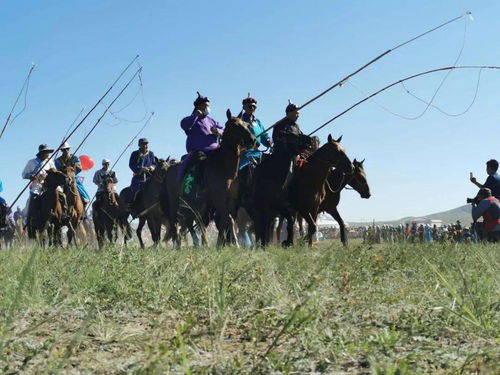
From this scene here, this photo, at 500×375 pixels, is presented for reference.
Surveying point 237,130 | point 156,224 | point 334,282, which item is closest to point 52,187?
point 156,224

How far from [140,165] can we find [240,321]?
14957mm

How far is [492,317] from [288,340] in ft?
3.84

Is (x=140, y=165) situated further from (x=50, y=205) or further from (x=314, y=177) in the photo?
(x=314, y=177)

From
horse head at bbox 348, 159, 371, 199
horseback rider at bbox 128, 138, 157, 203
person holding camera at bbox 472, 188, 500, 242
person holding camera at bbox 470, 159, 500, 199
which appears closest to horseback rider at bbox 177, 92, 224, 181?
horse head at bbox 348, 159, 371, 199

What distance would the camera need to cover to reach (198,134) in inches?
493

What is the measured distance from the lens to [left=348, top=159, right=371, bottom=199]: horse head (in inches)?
558

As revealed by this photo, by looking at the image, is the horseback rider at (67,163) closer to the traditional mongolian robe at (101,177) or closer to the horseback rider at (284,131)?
the traditional mongolian robe at (101,177)

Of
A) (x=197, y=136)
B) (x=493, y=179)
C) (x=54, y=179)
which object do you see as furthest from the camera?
(x=493, y=179)

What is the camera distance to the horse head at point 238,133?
447 inches

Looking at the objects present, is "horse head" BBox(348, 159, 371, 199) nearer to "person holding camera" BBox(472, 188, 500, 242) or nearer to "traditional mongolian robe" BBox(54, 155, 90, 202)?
"person holding camera" BBox(472, 188, 500, 242)

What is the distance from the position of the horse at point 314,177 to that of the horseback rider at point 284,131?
0.63 m

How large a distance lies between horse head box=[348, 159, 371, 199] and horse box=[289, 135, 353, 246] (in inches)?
70.3

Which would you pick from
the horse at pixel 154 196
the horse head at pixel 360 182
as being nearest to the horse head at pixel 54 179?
the horse at pixel 154 196

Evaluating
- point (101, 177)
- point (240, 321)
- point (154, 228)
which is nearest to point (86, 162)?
point (101, 177)
